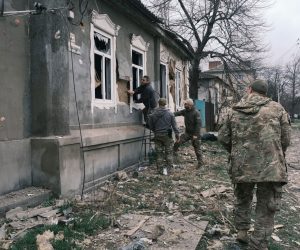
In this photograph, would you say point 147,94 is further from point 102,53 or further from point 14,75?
point 14,75

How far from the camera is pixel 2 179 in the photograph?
620cm

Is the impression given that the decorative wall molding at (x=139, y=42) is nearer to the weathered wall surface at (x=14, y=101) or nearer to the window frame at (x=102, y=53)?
the window frame at (x=102, y=53)

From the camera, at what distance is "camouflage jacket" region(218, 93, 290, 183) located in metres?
4.80

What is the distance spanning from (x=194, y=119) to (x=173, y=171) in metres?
1.68

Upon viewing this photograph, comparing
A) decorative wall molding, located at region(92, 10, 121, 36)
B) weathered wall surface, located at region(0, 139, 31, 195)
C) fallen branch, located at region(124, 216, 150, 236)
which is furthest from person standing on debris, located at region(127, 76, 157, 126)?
fallen branch, located at region(124, 216, 150, 236)

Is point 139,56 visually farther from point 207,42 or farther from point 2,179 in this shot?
point 207,42

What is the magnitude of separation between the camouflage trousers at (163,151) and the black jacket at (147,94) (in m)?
1.35

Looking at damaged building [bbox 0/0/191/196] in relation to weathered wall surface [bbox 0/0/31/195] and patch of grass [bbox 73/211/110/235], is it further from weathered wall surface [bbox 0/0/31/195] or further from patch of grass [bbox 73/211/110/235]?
patch of grass [bbox 73/211/110/235]

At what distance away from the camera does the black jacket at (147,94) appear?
37.1 ft

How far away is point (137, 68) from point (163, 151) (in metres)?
3.01

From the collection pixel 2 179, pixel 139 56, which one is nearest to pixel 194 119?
pixel 139 56

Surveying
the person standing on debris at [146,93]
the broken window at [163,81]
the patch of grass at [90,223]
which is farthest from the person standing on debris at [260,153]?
the broken window at [163,81]

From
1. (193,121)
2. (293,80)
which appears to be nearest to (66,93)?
(193,121)

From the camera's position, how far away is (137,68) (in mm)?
12234
